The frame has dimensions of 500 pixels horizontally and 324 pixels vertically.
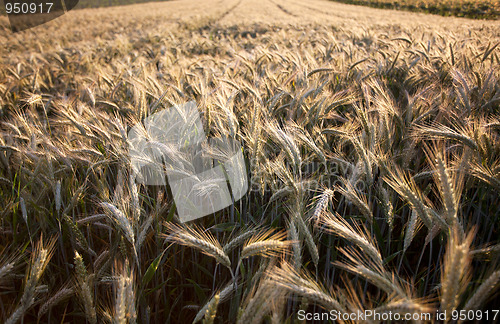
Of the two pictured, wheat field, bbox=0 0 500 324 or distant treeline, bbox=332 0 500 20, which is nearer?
wheat field, bbox=0 0 500 324

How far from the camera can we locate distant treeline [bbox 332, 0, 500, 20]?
22.2ft

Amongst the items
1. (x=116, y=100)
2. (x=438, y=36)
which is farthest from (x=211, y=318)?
(x=438, y=36)

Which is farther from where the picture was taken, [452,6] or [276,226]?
[452,6]

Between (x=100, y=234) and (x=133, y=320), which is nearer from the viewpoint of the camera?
(x=133, y=320)

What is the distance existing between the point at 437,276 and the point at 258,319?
3.61 ft

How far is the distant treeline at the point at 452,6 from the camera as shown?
6762mm

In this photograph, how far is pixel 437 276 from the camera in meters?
1.43

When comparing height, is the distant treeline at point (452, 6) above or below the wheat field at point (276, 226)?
above

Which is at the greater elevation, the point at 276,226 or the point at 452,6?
the point at 452,6

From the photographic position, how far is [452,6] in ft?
39.3

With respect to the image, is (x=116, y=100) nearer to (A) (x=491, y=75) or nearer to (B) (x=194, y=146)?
(B) (x=194, y=146)

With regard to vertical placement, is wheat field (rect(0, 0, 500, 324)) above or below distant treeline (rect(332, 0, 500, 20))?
below

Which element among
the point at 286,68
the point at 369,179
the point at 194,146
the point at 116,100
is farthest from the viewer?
the point at 286,68

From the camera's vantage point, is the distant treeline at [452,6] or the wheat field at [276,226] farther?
the distant treeline at [452,6]
